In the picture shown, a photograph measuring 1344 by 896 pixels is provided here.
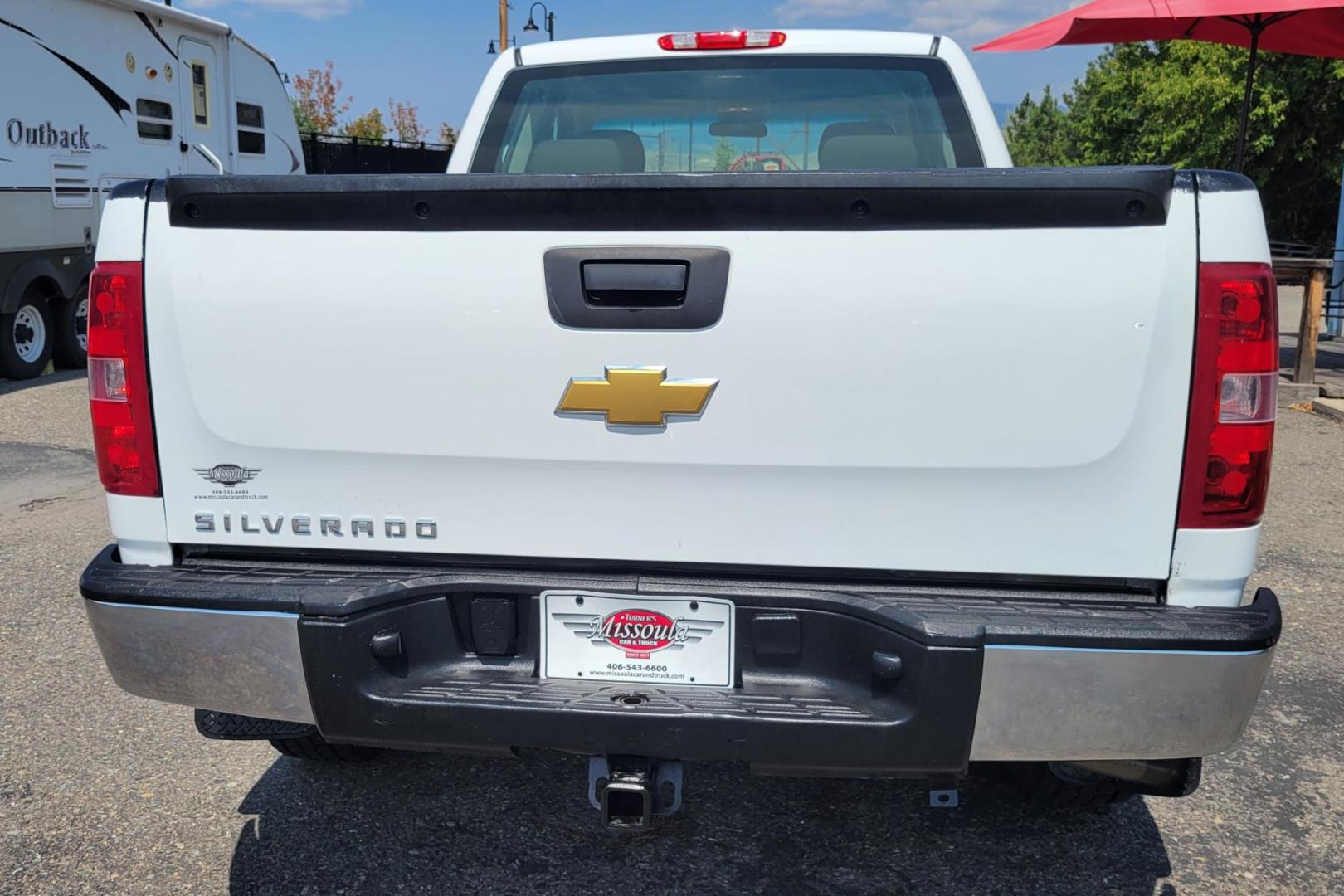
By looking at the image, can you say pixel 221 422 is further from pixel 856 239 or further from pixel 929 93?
pixel 929 93

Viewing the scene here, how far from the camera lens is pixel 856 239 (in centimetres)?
229

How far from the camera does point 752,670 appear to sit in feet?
7.93

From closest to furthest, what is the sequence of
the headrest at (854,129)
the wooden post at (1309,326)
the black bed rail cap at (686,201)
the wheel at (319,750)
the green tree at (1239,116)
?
1. the black bed rail cap at (686,201)
2. the wheel at (319,750)
3. the headrest at (854,129)
4. the wooden post at (1309,326)
5. the green tree at (1239,116)

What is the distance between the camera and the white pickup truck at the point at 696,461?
2252 millimetres

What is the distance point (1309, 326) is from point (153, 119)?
33.8ft

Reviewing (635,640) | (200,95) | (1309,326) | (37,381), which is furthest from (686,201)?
(200,95)

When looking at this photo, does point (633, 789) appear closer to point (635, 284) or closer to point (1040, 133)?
point (635, 284)

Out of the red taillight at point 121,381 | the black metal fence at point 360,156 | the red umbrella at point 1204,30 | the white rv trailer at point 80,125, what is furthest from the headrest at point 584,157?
the black metal fence at point 360,156

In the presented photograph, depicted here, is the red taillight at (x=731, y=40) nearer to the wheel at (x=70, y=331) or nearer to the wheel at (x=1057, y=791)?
the wheel at (x=1057, y=791)

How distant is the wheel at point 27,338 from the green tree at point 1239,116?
18220 millimetres

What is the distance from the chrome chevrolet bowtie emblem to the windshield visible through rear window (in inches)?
76.2

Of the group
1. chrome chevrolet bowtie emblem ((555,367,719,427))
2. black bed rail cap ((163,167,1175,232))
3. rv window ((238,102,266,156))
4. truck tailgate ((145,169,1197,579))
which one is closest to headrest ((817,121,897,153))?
black bed rail cap ((163,167,1175,232))

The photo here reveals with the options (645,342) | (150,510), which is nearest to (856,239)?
(645,342)

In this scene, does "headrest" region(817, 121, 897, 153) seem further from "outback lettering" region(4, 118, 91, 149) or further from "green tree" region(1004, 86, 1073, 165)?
"green tree" region(1004, 86, 1073, 165)
